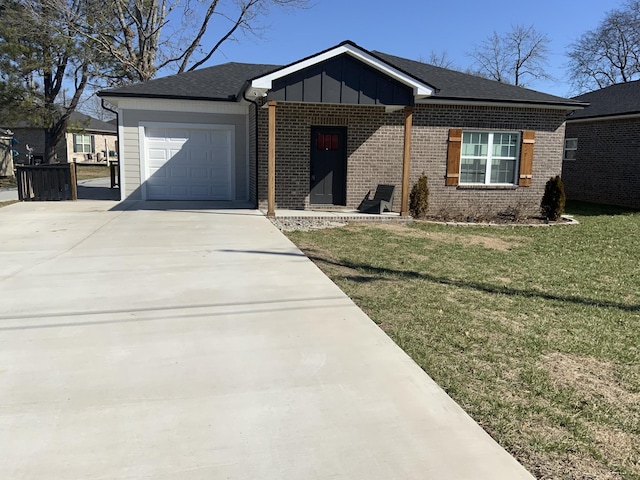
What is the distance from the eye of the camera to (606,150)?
18.5m

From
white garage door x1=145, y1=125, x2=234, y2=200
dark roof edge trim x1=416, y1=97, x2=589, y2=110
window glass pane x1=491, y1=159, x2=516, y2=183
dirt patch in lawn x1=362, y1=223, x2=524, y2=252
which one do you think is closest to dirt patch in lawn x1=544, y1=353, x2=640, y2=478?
dirt patch in lawn x1=362, y1=223, x2=524, y2=252

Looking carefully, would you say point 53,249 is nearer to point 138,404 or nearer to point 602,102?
point 138,404

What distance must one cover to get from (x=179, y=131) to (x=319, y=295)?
11.0 meters

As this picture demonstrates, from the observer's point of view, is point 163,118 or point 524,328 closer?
point 524,328

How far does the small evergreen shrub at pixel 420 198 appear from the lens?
12820 mm

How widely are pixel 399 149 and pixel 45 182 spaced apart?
1064 cm

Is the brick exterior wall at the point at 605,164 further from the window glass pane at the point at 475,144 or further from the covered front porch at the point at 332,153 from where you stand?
the covered front porch at the point at 332,153

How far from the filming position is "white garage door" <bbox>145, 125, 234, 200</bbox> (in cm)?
1470

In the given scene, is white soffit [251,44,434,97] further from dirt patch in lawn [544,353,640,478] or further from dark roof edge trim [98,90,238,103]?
dirt patch in lawn [544,353,640,478]

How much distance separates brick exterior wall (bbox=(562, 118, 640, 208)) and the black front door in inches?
434

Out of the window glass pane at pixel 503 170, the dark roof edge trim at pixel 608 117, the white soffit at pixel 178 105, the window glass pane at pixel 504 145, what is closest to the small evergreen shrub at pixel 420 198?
the window glass pane at pixel 503 170

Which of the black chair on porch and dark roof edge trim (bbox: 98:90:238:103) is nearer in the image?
the black chair on porch

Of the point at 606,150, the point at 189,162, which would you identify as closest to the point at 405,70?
the point at 189,162

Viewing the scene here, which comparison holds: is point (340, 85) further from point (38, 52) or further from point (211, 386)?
point (38, 52)
